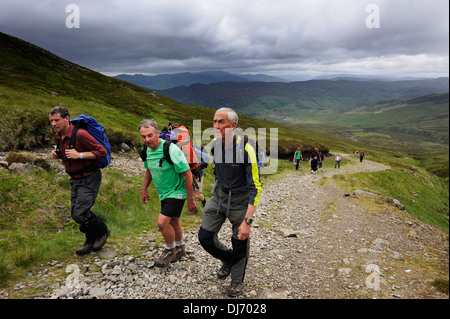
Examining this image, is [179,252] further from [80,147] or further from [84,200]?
[80,147]

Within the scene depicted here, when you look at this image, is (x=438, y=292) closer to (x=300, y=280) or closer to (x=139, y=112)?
(x=300, y=280)

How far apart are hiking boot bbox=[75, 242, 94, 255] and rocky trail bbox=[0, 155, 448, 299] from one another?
0.15 metres

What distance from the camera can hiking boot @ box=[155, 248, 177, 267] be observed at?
21.5ft

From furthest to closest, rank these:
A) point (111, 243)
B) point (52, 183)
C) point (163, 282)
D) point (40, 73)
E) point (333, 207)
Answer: point (40, 73) → point (333, 207) → point (52, 183) → point (111, 243) → point (163, 282)

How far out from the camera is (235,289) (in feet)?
19.1

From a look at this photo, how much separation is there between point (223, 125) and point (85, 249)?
16.6 ft

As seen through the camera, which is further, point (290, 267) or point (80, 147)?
point (290, 267)

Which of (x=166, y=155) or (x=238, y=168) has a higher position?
(x=166, y=155)

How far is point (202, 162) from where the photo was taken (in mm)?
8914

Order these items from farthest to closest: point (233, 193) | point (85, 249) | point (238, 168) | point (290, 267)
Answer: point (290, 267) → point (85, 249) → point (233, 193) → point (238, 168)

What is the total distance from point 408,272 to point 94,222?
9470mm

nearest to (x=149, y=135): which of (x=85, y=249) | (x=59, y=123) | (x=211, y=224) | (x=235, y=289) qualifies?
(x=59, y=123)

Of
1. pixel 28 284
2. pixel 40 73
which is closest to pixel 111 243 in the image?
pixel 28 284
